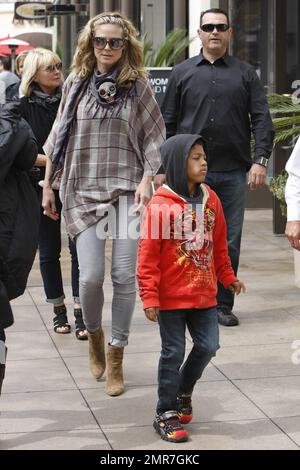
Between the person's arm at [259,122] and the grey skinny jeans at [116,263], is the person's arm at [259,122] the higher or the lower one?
the higher one

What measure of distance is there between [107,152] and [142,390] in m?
1.35

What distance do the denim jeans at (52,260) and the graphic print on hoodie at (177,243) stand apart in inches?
89.1

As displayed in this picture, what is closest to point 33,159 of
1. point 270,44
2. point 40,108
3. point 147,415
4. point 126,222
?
point 126,222

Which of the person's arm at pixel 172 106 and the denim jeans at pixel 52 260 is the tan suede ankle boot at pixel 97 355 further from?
the person's arm at pixel 172 106

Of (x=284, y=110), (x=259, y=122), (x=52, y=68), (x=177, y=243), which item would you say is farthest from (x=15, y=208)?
(x=284, y=110)

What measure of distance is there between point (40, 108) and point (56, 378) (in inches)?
80.0

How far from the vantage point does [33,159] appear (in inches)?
223

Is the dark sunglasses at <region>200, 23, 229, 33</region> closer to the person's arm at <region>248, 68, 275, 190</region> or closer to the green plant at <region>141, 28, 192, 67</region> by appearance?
the person's arm at <region>248, 68, 275, 190</region>

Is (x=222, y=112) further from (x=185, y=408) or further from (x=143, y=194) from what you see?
(x=185, y=408)

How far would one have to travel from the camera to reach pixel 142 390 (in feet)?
21.6

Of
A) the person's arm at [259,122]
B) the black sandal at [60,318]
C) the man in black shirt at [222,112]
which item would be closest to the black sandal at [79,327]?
the black sandal at [60,318]

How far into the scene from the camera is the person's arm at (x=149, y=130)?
21.4 feet

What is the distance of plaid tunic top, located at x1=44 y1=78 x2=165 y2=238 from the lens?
6539 mm

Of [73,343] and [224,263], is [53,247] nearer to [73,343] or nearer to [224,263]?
[73,343]
